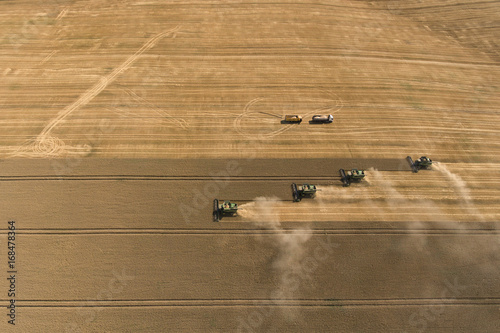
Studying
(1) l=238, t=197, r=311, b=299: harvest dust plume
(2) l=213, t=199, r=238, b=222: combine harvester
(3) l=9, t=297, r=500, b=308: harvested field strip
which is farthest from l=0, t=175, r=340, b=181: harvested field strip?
(3) l=9, t=297, r=500, b=308: harvested field strip

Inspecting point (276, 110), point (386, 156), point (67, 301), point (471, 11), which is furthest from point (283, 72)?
point (471, 11)

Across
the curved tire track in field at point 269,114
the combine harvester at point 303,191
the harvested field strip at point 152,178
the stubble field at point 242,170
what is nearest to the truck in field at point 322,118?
the stubble field at point 242,170

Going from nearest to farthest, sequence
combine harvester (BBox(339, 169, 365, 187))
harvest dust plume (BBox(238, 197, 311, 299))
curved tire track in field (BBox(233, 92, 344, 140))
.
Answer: harvest dust plume (BBox(238, 197, 311, 299)) → combine harvester (BBox(339, 169, 365, 187)) → curved tire track in field (BBox(233, 92, 344, 140))

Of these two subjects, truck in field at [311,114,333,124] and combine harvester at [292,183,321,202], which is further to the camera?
truck in field at [311,114,333,124]

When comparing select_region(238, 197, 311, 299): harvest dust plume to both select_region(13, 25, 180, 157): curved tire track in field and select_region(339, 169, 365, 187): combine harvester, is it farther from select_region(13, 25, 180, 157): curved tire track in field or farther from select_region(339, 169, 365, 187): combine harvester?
select_region(13, 25, 180, 157): curved tire track in field

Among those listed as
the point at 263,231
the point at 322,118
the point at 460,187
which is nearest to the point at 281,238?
the point at 263,231

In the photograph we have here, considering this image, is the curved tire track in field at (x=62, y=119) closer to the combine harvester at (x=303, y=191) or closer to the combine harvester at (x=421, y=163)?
the combine harvester at (x=303, y=191)

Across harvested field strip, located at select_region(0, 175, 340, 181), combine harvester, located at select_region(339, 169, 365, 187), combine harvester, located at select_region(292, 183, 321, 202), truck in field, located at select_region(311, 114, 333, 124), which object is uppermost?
truck in field, located at select_region(311, 114, 333, 124)
